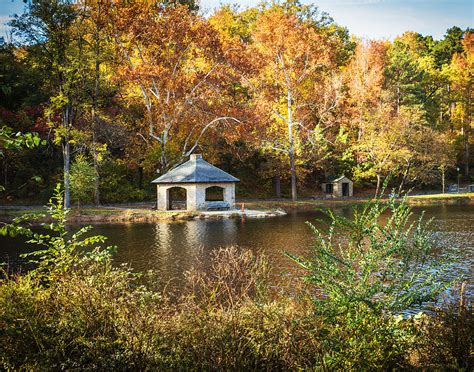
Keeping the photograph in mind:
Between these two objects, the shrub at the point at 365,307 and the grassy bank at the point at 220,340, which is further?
the grassy bank at the point at 220,340

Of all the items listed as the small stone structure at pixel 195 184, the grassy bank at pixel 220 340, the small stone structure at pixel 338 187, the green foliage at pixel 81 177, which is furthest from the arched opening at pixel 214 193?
the grassy bank at pixel 220 340

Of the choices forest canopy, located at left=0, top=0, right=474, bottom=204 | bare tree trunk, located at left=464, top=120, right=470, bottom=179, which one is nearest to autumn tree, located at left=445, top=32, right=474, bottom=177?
bare tree trunk, located at left=464, top=120, right=470, bottom=179

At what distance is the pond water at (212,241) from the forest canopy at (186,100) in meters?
9.80

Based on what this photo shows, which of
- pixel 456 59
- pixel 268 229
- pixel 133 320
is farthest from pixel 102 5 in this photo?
pixel 456 59

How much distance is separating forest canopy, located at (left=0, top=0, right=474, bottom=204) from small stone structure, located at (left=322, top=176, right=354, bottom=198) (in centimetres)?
159

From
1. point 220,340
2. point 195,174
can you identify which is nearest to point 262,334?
point 220,340

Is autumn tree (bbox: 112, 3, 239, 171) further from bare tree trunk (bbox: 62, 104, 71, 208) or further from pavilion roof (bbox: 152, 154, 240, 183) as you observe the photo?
bare tree trunk (bbox: 62, 104, 71, 208)

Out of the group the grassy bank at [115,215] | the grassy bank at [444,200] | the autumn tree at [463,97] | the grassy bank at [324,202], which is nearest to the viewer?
the grassy bank at [115,215]

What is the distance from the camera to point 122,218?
2595cm

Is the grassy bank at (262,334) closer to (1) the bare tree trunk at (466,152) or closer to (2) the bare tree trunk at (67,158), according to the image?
(2) the bare tree trunk at (67,158)

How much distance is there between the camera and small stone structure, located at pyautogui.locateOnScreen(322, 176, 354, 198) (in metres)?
42.0

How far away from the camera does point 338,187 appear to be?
138 feet

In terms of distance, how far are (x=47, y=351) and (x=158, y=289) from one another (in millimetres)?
5708

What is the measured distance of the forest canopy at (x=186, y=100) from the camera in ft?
98.3
